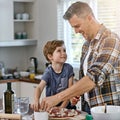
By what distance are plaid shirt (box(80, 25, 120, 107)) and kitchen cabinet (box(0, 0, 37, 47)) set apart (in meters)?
2.68

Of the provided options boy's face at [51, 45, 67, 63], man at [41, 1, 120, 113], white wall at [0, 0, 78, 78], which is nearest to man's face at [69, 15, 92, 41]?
man at [41, 1, 120, 113]

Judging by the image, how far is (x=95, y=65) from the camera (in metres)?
2.14

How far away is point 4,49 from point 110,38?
327 cm

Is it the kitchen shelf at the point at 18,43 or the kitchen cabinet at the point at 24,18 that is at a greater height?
the kitchen cabinet at the point at 24,18

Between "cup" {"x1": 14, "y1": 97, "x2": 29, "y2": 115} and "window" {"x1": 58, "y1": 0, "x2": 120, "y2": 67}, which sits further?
"window" {"x1": 58, "y1": 0, "x2": 120, "y2": 67}

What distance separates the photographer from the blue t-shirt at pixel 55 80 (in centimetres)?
300

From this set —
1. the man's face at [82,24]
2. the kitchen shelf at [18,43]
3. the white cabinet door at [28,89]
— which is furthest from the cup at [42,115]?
the kitchen shelf at [18,43]

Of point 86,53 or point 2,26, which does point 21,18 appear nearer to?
point 2,26

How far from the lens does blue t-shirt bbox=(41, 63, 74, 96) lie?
300cm

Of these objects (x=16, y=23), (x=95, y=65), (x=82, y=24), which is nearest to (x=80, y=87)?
(x=95, y=65)

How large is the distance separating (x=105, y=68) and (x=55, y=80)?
97cm

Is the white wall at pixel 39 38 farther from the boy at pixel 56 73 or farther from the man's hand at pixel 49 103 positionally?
the man's hand at pixel 49 103

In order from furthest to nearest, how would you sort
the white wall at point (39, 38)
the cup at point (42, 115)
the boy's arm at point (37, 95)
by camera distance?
the white wall at point (39, 38) < the boy's arm at point (37, 95) < the cup at point (42, 115)

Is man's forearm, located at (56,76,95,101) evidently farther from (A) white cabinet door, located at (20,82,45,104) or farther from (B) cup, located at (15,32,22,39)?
(B) cup, located at (15,32,22,39)
